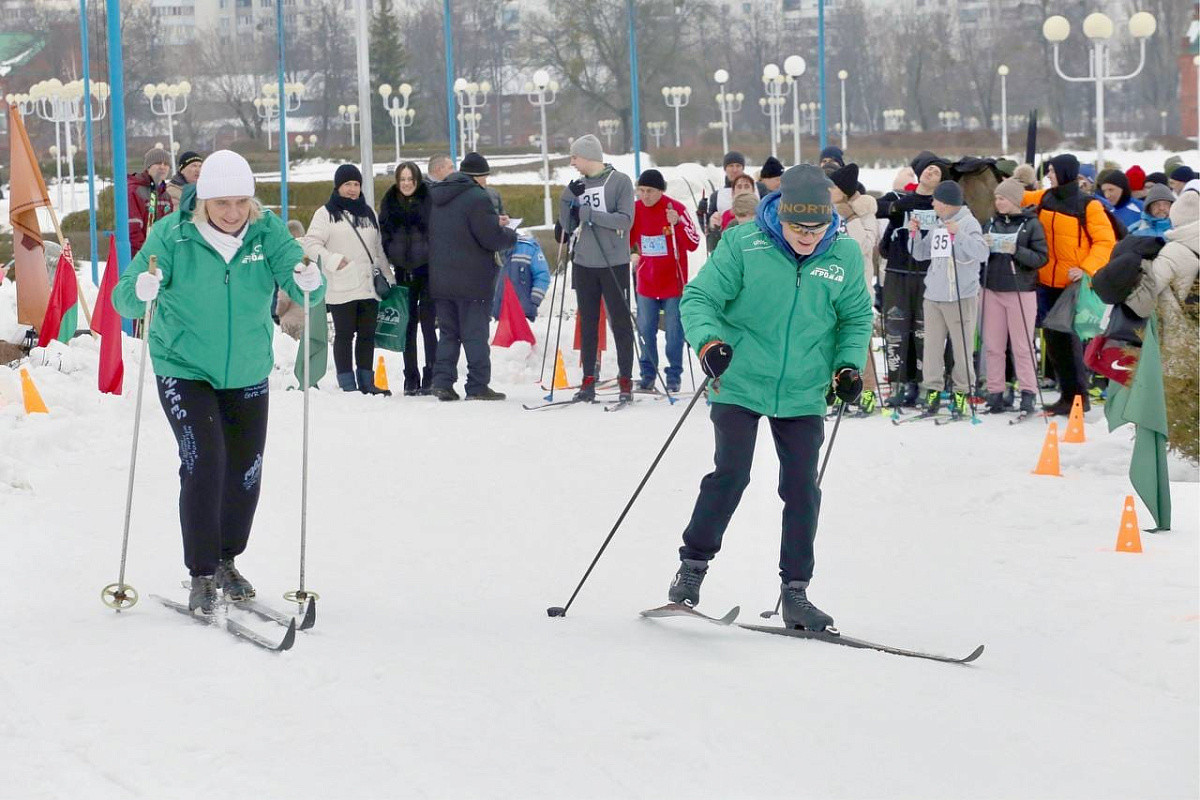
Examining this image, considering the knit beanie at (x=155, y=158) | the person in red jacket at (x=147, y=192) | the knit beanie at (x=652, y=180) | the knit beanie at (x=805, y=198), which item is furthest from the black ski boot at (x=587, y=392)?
the knit beanie at (x=805, y=198)

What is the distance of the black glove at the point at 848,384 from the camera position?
5.54m

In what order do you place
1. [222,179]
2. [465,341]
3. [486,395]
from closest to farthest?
[222,179], [465,341], [486,395]

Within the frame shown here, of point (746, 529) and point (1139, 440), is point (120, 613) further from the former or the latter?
point (1139, 440)

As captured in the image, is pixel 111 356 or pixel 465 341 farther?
pixel 465 341

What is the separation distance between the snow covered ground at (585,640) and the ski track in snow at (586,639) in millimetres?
16

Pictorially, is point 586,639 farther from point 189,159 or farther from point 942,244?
point 189,159

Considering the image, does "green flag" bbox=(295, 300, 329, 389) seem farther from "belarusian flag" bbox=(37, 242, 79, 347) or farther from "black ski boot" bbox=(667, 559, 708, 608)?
"black ski boot" bbox=(667, 559, 708, 608)

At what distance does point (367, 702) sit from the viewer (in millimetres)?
4738

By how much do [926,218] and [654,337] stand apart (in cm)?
253

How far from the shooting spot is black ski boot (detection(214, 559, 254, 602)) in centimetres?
600

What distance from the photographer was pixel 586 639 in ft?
18.4

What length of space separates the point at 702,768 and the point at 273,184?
50398 mm

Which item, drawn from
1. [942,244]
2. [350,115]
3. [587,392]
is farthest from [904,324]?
[350,115]

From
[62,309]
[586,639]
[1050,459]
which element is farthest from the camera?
[62,309]
